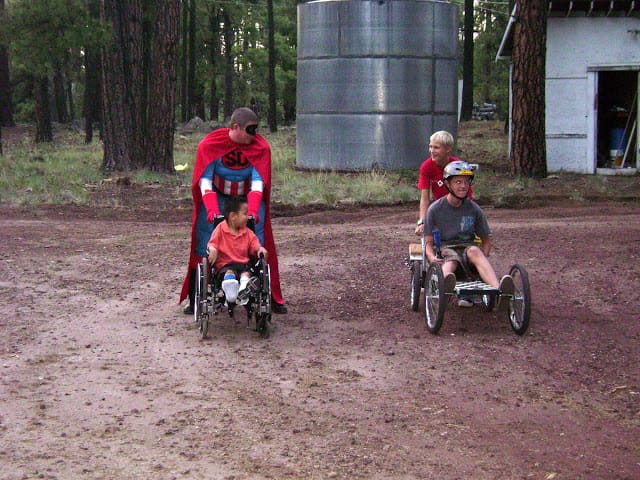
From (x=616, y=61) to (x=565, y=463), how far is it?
57.2ft

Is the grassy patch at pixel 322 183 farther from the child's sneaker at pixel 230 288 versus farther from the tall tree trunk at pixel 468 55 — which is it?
A: the tall tree trunk at pixel 468 55

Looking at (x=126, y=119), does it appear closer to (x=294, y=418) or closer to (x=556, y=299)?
(x=556, y=299)

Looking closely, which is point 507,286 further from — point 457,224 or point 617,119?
point 617,119

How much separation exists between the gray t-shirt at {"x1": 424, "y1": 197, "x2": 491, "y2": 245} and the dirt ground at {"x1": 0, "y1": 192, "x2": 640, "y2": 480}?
0.73 metres

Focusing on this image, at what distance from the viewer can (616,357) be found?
297 inches

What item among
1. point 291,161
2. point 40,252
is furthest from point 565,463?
point 291,161

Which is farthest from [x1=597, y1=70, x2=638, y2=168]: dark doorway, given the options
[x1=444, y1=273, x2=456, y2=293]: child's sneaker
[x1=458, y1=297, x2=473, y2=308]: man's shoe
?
[x1=444, y1=273, x2=456, y2=293]: child's sneaker

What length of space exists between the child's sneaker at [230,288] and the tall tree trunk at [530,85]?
518 inches

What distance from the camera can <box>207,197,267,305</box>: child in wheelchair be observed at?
7934 millimetres

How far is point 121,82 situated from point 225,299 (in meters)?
15.7

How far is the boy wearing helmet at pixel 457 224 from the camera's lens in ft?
26.9

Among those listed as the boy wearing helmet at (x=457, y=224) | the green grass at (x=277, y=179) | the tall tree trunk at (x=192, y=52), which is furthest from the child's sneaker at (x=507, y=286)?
the tall tree trunk at (x=192, y=52)

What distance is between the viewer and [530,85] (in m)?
19.6

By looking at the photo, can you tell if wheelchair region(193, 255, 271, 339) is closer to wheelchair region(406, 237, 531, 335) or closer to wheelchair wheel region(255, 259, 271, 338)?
wheelchair wheel region(255, 259, 271, 338)
